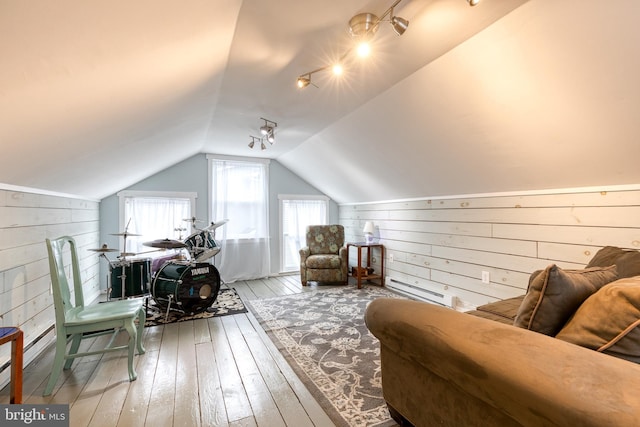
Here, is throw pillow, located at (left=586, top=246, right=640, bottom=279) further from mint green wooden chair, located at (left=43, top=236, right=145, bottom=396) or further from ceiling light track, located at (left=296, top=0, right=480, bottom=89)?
mint green wooden chair, located at (left=43, top=236, right=145, bottom=396)

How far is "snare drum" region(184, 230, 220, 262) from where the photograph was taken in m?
3.51

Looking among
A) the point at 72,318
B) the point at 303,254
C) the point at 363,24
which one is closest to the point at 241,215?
the point at 303,254

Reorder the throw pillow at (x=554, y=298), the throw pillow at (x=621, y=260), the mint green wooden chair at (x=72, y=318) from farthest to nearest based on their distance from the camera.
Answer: the mint green wooden chair at (x=72, y=318), the throw pillow at (x=621, y=260), the throw pillow at (x=554, y=298)

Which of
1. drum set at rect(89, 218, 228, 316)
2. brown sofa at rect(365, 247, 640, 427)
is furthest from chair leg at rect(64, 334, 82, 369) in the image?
brown sofa at rect(365, 247, 640, 427)

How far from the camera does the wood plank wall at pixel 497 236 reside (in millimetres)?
2211

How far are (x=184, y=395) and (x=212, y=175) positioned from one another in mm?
3790

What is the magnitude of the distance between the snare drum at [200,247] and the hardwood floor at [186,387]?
97 centimetres

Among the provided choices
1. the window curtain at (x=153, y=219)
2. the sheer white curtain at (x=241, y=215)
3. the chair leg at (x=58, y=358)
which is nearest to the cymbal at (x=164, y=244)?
the chair leg at (x=58, y=358)

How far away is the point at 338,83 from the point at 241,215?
345 cm

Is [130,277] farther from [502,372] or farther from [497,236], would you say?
[497,236]

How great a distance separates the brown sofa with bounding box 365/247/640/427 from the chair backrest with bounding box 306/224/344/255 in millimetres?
3706

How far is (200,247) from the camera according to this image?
366cm

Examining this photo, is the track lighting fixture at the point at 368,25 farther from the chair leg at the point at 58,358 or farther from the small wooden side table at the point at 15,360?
the chair leg at the point at 58,358

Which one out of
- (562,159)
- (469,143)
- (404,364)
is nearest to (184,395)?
(404,364)
